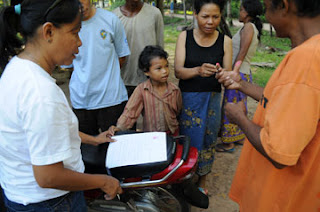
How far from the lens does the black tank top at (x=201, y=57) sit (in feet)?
7.34

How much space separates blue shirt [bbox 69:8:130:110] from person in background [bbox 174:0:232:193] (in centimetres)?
61

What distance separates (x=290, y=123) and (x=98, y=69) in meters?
1.80

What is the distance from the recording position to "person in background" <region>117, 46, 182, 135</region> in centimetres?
224

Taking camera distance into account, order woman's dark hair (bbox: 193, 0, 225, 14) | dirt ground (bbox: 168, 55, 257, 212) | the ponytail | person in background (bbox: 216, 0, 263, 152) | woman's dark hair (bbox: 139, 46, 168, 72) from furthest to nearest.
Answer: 1. person in background (bbox: 216, 0, 263, 152)
2. dirt ground (bbox: 168, 55, 257, 212)
3. woman's dark hair (bbox: 139, 46, 168, 72)
4. woman's dark hair (bbox: 193, 0, 225, 14)
5. the ponytail

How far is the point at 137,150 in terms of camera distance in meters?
1.64

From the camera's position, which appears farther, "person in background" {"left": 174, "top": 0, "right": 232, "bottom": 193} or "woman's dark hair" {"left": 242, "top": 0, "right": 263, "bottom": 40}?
"woman's dark hair" {"left": 242, "top": 0, "right": 263, "bottom": 40}

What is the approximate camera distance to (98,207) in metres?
1.91

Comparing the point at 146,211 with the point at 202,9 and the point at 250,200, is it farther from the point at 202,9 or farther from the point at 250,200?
the point at 202,9

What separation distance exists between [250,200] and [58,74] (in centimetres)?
637

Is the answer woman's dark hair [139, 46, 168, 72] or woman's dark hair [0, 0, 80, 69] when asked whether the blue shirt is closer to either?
woman's dark hair [139, 46, 168, 72]

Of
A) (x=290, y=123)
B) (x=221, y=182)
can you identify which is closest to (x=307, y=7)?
(x=290, y=123)

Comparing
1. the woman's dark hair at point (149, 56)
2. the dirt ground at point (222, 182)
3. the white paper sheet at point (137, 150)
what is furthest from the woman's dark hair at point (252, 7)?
the white paper sheet at point (137, 150)

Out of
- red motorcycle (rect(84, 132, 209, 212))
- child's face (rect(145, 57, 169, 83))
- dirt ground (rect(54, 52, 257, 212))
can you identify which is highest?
child's face (rect(145, 57, 169, 83))

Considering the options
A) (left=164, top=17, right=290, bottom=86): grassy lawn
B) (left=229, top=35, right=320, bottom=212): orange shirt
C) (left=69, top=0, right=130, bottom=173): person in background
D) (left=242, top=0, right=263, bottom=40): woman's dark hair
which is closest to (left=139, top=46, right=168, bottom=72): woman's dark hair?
(left=69, top=0, right=130, bottom=173): person in background
